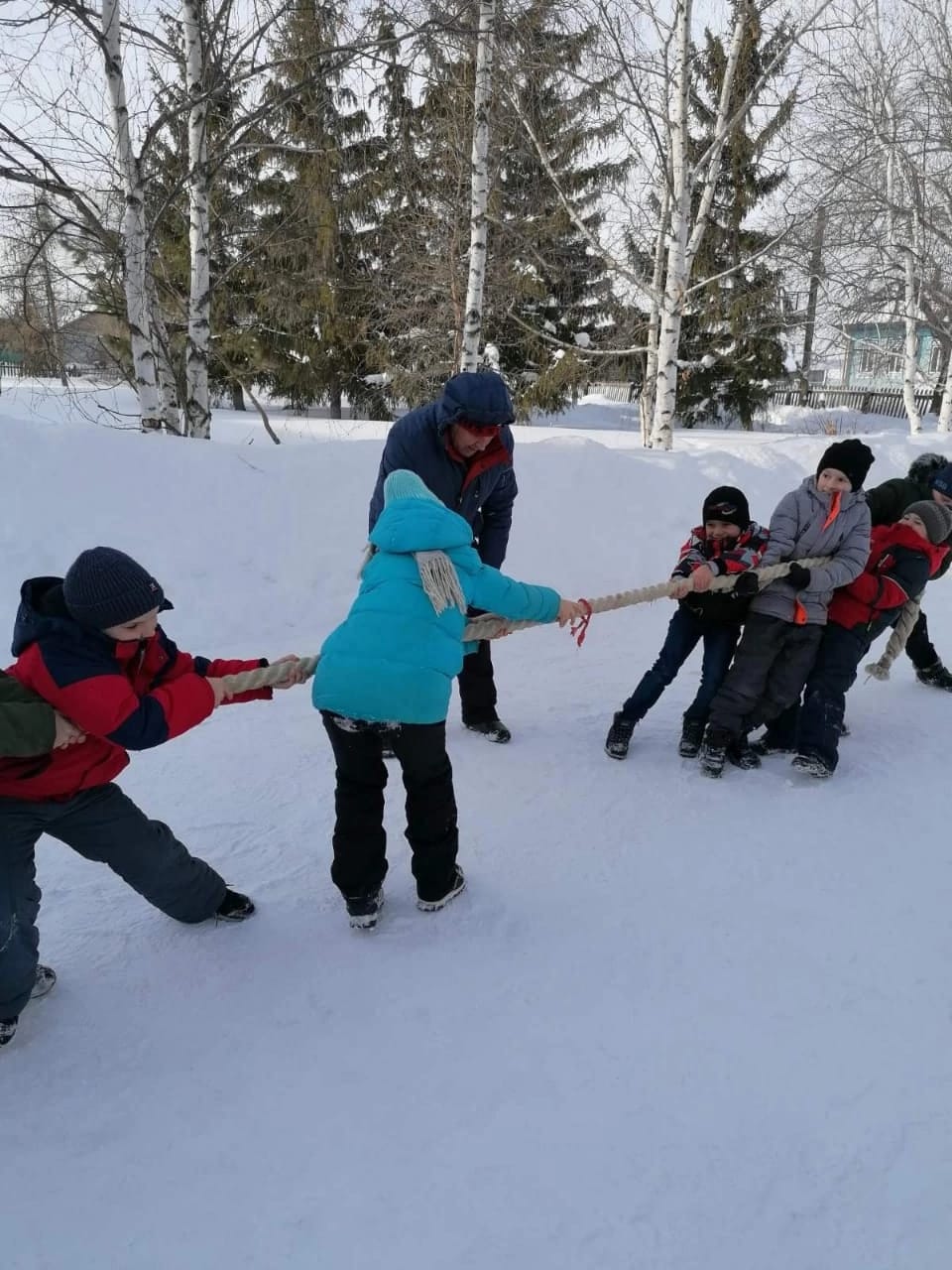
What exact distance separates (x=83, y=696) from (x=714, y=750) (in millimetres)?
2851

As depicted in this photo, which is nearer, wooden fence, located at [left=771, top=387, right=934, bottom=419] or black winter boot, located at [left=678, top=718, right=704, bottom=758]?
black winter boot, located at [left=678, top=718, right=704, bottom=758]

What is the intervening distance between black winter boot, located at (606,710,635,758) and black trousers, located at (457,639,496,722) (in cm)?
64

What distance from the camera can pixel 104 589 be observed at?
6.89 ft

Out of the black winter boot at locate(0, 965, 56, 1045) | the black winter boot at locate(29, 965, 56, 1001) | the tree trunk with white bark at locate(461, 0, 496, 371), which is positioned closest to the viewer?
the black winter boot at locate(0, 965, 56, 1045)

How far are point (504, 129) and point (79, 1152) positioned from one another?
12.1 m

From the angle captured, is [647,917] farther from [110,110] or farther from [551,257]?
[551,257]

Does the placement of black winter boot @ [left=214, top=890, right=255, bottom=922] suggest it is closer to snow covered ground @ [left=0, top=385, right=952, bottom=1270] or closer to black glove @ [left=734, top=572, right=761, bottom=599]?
snow covered ground @ [left=0, top=385, right=952, bottom=1270]

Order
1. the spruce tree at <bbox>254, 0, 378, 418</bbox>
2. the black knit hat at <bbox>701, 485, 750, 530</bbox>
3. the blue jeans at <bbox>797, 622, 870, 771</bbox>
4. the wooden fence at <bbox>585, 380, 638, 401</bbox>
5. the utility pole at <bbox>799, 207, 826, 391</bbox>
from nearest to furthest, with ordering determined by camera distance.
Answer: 1. the black knit hat at <bbox>701, 485, 750, 530</bbox>
2. the blue jeans at <bbox>797, 622, 870, 771</bbox>
3. the utility pole at <bbox>799, 207, 826, 391</bbox>
4. the spruce tree at <bbox>254, 0, 378, 418</bbox>
5. the wooden fence at <bbox>585, 380, 638, 401</bbox>

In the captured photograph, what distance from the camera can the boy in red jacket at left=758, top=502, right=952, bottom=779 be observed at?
396cm

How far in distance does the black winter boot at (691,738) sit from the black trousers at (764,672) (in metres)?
0.18

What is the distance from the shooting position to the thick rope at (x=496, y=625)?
2.56 m

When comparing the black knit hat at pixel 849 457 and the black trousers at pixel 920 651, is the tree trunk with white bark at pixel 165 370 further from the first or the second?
the black trousers at pixel 920 651

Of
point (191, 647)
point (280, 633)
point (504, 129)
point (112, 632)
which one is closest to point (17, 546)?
point (191, 647)

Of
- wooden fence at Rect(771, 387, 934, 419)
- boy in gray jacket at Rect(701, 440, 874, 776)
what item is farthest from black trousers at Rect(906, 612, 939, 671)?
wooden fence at Rect(771, 387, 934, 419)
